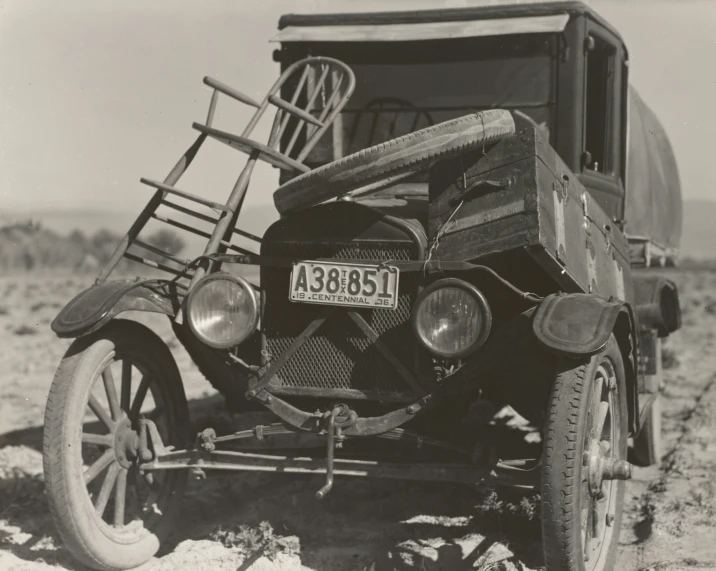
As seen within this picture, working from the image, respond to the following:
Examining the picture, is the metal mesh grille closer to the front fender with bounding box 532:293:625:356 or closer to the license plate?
the license plate

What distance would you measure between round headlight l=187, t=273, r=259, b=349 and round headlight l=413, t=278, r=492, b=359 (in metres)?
0.71

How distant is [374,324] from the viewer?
138 inches

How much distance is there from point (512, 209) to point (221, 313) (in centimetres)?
A: 127

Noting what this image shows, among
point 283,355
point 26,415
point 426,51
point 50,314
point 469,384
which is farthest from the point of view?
point 50,314

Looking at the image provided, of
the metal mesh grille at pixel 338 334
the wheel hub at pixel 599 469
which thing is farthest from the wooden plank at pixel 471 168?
the wheel hub at pixel 599 469

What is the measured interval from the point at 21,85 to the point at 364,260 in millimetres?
8617

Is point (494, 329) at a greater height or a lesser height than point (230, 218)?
lesser

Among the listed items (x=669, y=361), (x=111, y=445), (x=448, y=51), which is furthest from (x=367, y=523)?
(x=669, y=361)

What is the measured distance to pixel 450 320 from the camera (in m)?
3.19

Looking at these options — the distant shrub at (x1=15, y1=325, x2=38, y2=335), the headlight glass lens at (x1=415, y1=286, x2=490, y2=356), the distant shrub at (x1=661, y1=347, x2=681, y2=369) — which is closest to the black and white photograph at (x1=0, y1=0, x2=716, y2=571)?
the headlight glass lens at (x1=415, y1=286, x2=490, y2=356)

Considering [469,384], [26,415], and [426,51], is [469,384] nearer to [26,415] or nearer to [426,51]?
[426,51]

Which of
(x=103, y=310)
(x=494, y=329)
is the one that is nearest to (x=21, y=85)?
(x=103, y=310)

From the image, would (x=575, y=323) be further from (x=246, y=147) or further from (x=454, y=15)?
(x=454, y=15)

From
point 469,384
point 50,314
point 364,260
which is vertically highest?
point 364,260
